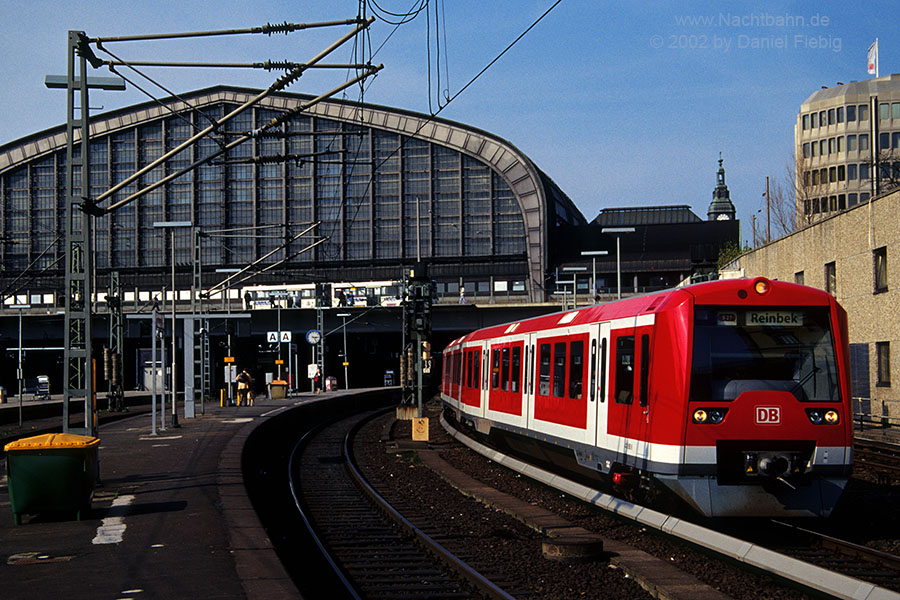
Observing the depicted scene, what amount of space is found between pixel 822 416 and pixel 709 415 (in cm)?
136

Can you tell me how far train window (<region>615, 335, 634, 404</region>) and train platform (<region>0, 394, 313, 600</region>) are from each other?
502cm

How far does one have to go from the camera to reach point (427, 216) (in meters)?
94.2

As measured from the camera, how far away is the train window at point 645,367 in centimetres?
1245

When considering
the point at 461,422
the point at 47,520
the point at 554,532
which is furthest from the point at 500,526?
the point at 461,422

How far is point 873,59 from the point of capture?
63219 millimetres

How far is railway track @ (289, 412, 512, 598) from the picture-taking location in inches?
389

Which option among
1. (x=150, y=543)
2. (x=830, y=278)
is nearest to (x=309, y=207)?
(x=830, y=278)

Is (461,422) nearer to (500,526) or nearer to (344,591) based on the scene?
(500,526)

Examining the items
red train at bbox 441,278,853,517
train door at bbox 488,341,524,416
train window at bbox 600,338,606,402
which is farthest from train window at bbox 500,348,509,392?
→ red train at bbox 441,278,853,517

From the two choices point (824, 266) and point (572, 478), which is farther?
point (824, 266)

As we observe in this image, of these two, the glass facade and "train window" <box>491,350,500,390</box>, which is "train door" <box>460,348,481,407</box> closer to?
"train window" <box>491,350,500,390</box>

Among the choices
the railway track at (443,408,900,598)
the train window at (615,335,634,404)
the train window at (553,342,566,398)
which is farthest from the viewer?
the train window at (553,342,566,398)

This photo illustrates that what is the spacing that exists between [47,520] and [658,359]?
8342 millimetres

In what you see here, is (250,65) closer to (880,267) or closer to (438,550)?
(438,550)
